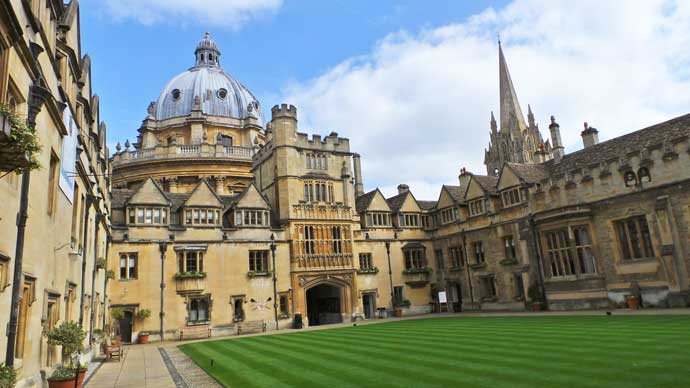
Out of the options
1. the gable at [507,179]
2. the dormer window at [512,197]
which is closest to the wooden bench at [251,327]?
the dormer window at [512,197]

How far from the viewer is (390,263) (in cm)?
4059

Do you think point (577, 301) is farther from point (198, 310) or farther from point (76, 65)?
point (76, 65)

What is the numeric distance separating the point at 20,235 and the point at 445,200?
35894mm

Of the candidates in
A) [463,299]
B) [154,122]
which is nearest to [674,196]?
[463,299]

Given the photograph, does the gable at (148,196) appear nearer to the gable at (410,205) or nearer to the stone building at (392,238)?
the stone building at (392,238)

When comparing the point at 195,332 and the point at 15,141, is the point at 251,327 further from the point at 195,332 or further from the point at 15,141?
the point at 15,141

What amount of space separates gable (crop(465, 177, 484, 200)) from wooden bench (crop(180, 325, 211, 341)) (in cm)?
2263

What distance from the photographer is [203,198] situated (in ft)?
112

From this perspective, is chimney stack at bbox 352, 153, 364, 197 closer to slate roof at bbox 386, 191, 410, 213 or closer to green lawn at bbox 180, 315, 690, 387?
slate roof at bbox 386, 191, 410, 213

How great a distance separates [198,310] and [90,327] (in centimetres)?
1318

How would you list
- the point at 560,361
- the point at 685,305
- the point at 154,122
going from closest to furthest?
the point at 560,361, the point at 685,305, the point at 154,122

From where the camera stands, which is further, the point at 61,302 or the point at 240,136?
the point at 240,136

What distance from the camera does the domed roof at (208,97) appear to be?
58562 millimetres

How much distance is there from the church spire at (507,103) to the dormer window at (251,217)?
5862 centimetres
